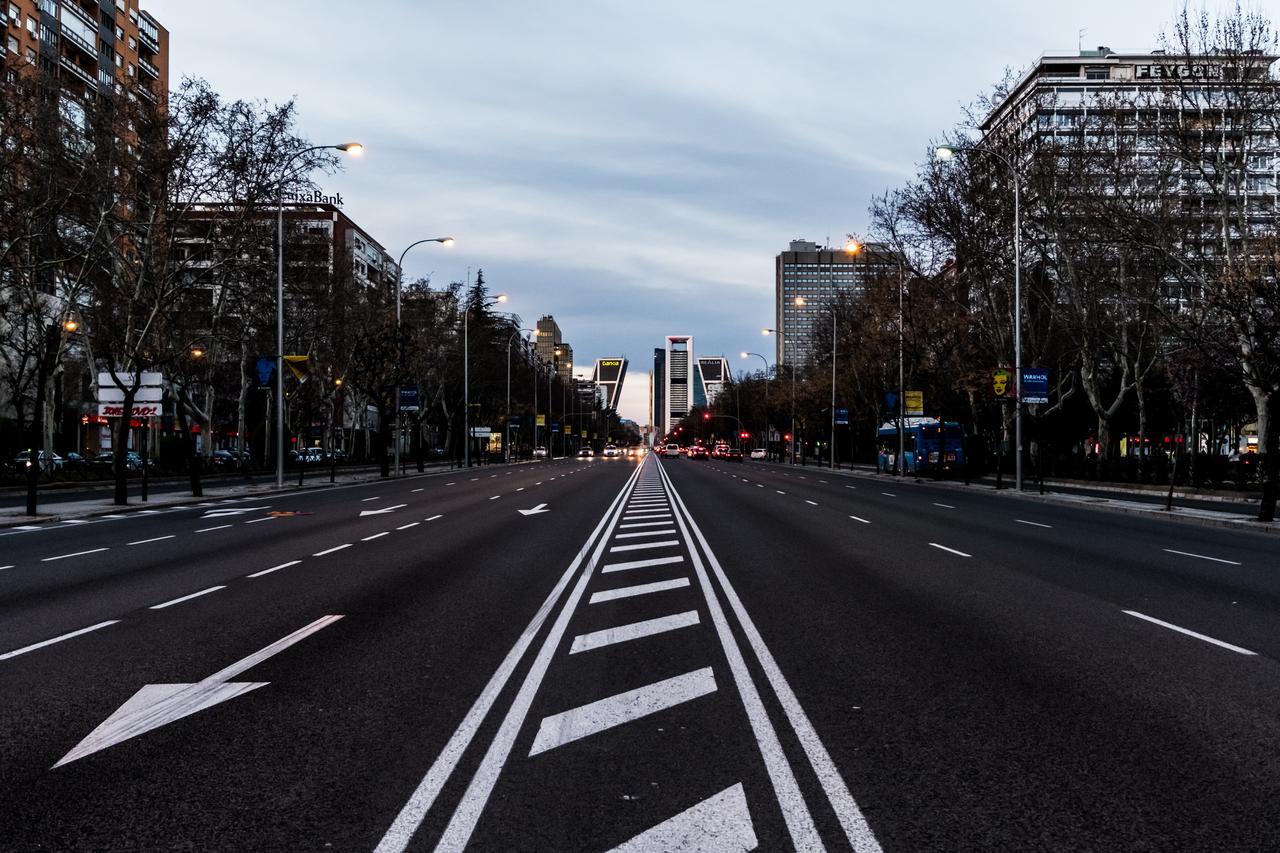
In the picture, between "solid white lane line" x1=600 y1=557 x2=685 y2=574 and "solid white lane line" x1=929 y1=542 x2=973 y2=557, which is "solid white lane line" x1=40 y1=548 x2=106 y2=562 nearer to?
"solid white lane line" x1=600 y1=557 x2=685 y2=574

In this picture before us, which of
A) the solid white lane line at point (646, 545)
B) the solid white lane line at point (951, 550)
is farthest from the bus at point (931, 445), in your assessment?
the solid white lane line at point (646, 545)

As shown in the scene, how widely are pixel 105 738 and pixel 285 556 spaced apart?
947cm

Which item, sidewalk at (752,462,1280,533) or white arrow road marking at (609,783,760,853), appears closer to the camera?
white arrow road marking at (609,783,760,853)

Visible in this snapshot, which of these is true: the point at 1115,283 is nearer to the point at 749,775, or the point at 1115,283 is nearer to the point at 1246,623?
the point at 1246,623

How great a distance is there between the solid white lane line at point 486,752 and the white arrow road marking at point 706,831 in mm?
754

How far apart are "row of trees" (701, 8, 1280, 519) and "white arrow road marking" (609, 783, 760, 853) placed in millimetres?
22448

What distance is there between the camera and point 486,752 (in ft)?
16.7

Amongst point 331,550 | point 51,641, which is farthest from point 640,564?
point 51,641

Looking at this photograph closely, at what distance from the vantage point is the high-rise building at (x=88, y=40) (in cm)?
6712

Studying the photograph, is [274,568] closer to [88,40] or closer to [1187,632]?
[1187,632]

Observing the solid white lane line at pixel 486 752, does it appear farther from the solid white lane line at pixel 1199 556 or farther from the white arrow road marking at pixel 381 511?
the white arrow road marking at pixel 381 511

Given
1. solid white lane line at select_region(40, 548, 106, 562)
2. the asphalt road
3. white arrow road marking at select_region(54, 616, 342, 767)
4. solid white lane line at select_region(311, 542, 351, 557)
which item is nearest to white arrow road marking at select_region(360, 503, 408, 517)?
solid white lane line at select_region(311, 542, 351, 557)

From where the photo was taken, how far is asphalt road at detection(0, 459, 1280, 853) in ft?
13.8

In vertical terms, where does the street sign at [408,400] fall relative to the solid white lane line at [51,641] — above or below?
above
